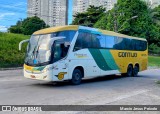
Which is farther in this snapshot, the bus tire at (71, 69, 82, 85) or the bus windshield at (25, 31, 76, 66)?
the bus tire at (71, 69, 82, 85)

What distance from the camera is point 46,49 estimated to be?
14.5m

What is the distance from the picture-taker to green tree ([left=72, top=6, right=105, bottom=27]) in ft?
225

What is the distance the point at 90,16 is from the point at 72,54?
5572cm

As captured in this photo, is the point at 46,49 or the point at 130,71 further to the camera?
the point at 130,71

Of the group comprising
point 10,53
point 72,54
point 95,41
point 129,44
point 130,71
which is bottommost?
point 130,71

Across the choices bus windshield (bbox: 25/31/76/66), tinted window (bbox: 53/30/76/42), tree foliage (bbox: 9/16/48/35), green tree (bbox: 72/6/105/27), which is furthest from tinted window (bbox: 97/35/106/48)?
tree foliage (bbox: 9/16/48/35)

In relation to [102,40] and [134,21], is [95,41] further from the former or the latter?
[134,21]

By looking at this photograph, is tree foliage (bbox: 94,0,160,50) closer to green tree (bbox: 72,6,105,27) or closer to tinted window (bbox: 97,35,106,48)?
green tree (bbox: 72,6,105,27)

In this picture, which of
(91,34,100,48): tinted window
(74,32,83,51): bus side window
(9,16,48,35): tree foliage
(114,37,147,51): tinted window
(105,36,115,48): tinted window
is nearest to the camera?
(74,32,83,51): bus side window

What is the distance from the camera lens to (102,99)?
10.9 m

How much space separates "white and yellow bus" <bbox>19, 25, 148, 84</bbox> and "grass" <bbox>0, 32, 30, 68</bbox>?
15.6 meters

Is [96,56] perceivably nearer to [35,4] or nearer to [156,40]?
[35,4]

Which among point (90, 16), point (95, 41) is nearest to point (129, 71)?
point (95, 41)

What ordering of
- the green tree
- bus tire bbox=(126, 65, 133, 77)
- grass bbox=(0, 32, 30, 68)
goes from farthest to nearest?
1. the green tree
2. grass bbox=(0, 32, 30, 68)
3. bus tire bbox=(126, 65, 133, 77)
